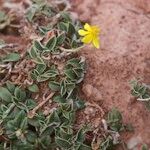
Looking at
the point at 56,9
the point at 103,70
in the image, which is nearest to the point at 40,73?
the point at 103,70

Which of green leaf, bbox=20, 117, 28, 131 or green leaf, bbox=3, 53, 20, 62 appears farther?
green leaf, bbox=3, 53, 20, 62

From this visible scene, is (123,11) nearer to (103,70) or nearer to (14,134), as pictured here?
(103,70)

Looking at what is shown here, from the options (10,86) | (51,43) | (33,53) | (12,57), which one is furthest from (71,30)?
(10,86)

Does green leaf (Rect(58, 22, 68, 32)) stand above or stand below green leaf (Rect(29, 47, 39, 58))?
above

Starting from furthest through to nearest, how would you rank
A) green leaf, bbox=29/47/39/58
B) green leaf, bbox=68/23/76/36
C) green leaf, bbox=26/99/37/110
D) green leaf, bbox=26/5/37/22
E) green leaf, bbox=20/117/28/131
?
green leaf, bbox=26/5/37/22 < green leaf, bbox=68/23/76/36 < green leaf, bbox=29/47/39/58 < green leaf, bbox=26/99/37/110 < green leaf, bbox=20/117/28/131

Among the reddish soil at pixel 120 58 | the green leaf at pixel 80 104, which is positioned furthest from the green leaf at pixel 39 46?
the green leaf at pixel 80 104

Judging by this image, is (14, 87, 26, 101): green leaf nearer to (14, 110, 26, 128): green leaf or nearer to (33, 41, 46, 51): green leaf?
(14, 110, 26, 128): green leaf

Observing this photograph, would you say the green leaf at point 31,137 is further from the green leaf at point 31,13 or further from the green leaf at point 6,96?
the green leaf at point 31,13

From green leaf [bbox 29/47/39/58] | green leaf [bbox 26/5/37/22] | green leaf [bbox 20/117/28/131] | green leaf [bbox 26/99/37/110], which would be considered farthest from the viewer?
green leaf [bbox 26/5/37/22]

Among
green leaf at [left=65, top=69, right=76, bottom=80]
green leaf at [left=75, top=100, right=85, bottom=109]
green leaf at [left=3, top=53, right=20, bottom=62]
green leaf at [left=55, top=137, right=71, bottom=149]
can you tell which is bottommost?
green leaf at [left=55, top=137, right=71, bottom=149]

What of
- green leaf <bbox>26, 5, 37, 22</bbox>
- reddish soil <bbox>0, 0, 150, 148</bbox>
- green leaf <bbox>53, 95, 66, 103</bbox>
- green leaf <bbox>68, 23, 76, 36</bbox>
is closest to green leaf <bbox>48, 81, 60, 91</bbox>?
green leaf <bbox>53, 95, 66, 103</bbox>
